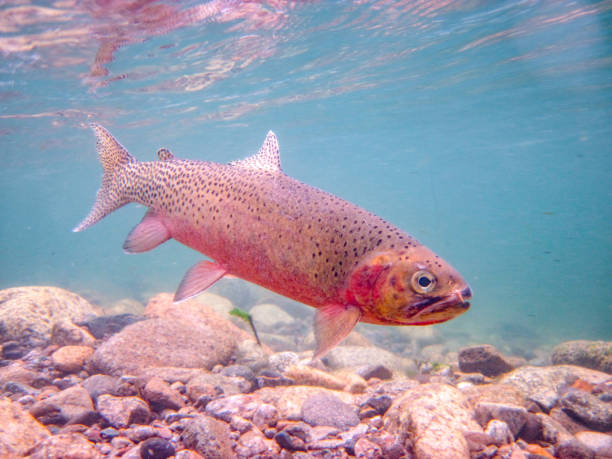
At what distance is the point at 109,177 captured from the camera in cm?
377

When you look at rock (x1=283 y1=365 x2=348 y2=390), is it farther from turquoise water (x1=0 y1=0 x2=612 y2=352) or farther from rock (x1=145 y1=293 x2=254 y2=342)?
turquoise water (x1=0 y1=0 x2=612 y2=352)

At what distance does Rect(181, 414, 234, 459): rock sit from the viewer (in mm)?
2609

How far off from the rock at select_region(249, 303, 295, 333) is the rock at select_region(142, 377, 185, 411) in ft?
40.5

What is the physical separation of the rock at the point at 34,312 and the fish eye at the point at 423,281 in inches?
253

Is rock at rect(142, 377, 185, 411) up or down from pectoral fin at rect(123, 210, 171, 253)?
down

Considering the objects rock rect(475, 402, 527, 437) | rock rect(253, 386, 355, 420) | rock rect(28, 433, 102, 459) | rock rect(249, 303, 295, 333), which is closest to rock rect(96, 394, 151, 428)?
rock rect(28, 433, 102, 459)

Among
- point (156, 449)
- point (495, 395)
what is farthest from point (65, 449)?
point (495, 395)

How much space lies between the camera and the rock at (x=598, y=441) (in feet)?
11.9

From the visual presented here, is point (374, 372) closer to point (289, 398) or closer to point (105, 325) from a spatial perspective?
point (289, 398)

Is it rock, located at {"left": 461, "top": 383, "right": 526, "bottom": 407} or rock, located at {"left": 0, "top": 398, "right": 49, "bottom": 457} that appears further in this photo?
rock, located at {"left": 461, "top": 383, "right": 526, "bottom": 407}

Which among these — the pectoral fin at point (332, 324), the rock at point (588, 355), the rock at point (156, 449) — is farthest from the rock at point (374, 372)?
the rock at point (588, 355)

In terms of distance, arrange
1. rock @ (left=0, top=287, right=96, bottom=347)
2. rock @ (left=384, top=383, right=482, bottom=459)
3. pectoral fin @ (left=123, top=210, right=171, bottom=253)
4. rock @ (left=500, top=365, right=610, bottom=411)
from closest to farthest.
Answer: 1. rock @ (left=384, top=383, right=482, bottom=459)
2. pectoral fin @ (left=123, top=210, right=171, bottom=253)
3. rock @ (left=500, top=365, right=610, bottom=411)
4. rock @ (left=0, top=287, right=96, bottom=347)

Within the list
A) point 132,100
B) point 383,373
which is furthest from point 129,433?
point 132,100

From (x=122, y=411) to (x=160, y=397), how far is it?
34 cm
